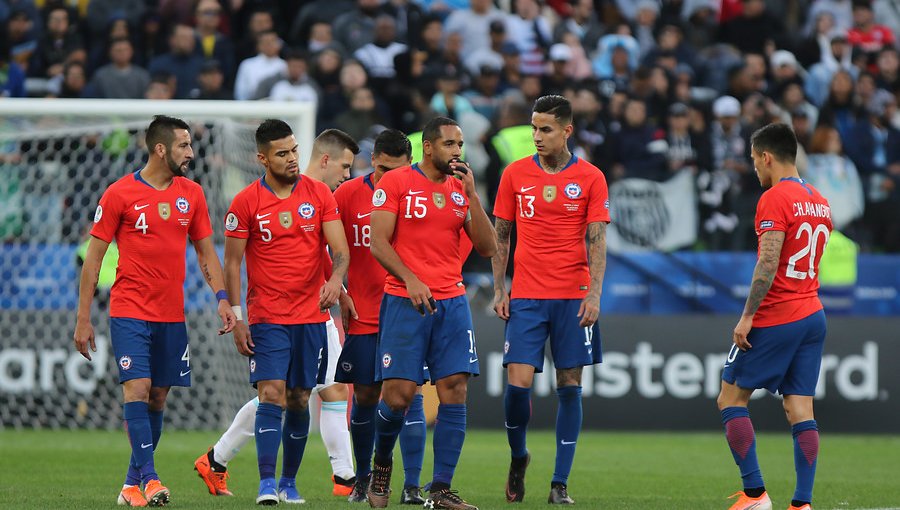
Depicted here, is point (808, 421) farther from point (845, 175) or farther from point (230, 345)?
point (845, 175)

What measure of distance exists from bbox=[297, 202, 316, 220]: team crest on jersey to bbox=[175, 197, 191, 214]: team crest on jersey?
27.6 inches

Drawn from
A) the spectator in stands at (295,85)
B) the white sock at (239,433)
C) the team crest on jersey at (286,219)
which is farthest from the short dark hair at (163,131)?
the spectator in stands at (295,85)

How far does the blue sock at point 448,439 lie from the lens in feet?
25.1

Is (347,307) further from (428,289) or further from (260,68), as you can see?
(260,68)

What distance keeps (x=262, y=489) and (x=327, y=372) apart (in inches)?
61.1

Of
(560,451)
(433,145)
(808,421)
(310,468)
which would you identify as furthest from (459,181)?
(310,468)

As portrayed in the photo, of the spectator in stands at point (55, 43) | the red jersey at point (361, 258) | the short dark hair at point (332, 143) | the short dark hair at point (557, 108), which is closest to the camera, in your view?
the short dark hair at point (557, 108)

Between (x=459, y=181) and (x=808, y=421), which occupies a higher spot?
(x=459, y=181)

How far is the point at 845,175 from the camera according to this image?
16.4 m

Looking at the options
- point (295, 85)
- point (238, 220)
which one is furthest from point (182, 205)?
point (295, 85)

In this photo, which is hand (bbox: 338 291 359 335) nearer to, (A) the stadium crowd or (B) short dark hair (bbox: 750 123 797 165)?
(B) short dark hair (bbox: 750 123 797 165)

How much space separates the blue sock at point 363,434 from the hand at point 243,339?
3.07ft

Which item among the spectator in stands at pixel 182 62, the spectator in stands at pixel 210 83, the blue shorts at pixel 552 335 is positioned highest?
the spectator in stands at pixel 182 62

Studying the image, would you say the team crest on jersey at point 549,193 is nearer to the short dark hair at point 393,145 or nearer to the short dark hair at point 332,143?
the short dark hair at point 393,145
